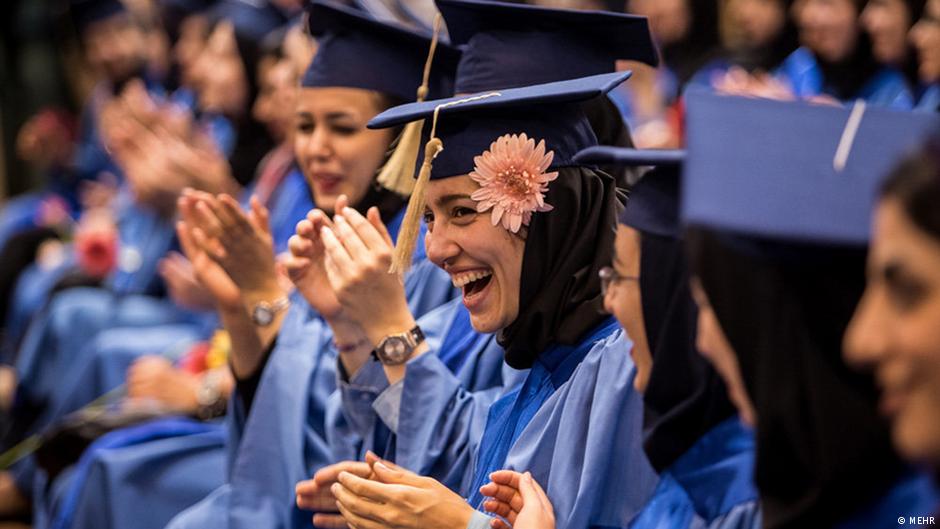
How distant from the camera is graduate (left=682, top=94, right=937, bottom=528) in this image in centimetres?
154

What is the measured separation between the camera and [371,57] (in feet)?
11.5

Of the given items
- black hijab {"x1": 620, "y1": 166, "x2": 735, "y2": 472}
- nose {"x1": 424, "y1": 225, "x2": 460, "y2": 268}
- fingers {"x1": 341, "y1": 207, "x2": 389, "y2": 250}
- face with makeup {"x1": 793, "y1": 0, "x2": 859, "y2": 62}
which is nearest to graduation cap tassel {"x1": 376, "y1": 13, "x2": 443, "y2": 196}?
fingers {"x1": 341, "y1": 207, "x2": 389, "y2": 250}

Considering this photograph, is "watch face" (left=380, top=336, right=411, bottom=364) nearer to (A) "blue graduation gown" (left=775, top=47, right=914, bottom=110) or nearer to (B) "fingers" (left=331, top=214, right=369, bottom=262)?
(B) "fingers" (left=331, top=214, right=369, bottom=262)

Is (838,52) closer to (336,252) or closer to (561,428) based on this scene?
(336,252)

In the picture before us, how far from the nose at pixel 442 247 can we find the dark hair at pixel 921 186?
4.14 feet

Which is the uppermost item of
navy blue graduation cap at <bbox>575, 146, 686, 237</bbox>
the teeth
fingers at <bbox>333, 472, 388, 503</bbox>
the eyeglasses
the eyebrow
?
navy blue graduation cap at <bbox>575, 146, 686, 237</bbox>

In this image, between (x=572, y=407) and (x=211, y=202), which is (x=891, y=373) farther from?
(x=211, y=202)

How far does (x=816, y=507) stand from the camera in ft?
5.11

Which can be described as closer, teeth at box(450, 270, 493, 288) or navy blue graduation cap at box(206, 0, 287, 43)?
teeth at box(450, 270, 493, 288)

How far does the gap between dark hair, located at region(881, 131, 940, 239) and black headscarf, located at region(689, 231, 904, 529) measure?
0.17 metres

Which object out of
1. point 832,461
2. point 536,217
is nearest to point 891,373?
point 832,461

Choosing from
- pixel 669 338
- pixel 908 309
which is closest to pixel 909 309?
pixel 908 309

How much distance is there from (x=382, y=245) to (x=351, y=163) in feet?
2.62

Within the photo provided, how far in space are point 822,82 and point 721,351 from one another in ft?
17.8
